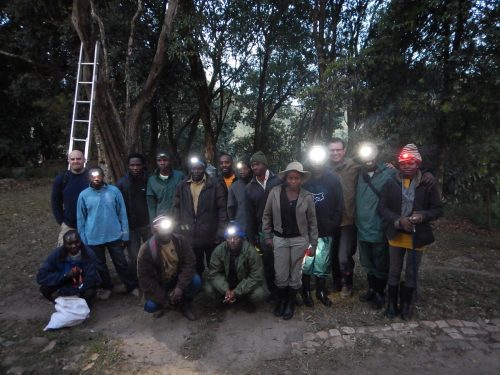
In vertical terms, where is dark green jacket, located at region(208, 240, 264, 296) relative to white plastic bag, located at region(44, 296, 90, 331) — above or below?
above

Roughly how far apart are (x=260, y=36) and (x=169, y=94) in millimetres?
4107

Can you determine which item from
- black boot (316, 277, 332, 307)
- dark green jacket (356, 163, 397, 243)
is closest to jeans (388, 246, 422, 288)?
dark green jacket (356, 163, 397, 243)

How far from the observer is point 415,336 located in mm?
3775

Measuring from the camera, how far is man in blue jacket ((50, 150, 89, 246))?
458 cm

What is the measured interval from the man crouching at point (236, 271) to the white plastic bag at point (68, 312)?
1.53 m

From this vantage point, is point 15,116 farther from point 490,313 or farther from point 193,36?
point 490,313

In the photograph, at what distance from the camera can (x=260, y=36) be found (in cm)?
1305

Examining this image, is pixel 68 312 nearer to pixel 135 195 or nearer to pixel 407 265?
pixel 135 195

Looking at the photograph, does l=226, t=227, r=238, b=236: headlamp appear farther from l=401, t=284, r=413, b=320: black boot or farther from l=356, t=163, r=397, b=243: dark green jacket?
l=401, t=284, r=413, b=320: black boot

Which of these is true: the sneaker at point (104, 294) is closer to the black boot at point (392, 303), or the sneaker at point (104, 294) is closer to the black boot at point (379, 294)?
the black boot at point (379, 294)

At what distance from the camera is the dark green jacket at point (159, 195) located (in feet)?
15.4

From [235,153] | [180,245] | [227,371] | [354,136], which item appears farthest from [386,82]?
[235,153]

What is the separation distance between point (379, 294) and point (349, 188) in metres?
1.41

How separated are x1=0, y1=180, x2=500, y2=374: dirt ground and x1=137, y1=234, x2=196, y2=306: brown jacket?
1.33 feet
